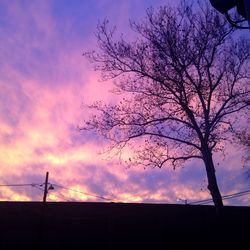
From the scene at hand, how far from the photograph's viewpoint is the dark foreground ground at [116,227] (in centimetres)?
2100

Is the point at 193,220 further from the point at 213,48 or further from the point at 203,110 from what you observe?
the point at 213,48

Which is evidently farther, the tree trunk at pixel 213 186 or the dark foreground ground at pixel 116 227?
the dark foreground ground at pixel 116 227

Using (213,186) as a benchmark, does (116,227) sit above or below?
below

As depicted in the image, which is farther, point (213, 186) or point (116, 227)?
point (116, 227)

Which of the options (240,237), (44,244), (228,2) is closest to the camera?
(228,2)

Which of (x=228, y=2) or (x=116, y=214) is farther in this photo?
(x=116, y=214)

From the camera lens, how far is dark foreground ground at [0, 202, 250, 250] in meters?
21.0

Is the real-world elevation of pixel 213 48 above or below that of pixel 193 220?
above

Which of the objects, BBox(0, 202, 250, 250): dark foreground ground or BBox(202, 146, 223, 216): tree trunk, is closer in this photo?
BBox(202, 146, 223, 216): tree trunk

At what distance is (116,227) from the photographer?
22.1 meters

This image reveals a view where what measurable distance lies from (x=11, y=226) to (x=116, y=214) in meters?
6.07

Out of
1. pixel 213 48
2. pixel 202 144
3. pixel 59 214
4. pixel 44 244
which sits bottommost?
pixel 44 244

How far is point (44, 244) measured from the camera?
20.9m

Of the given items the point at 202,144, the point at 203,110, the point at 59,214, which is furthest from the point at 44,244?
the point at 203,110
